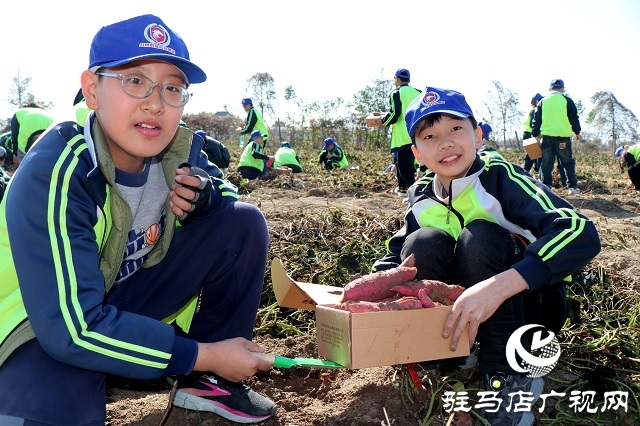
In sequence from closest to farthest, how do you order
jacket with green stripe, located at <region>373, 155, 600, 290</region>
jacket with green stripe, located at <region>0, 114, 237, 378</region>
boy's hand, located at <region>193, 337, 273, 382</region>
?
jacket with green stripe, located at <region>0, 114, 237, 378</region> < boy's hand, located at <region>193, 337, 273, 382</region> < jacket with green stripe, located at <region>373, 155, 600, 290</region>

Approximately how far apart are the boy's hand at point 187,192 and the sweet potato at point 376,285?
569mm

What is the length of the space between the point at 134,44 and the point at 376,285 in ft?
3.38

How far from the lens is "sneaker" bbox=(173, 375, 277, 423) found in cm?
186

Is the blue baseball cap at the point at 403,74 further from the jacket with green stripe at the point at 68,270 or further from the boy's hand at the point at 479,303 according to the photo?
the jacket with green stripe at the point at 68,270

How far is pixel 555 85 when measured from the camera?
349 inches

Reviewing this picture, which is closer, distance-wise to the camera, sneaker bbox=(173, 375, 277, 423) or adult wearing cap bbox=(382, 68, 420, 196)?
sneaker bbox=(173, 375, 277, 423)

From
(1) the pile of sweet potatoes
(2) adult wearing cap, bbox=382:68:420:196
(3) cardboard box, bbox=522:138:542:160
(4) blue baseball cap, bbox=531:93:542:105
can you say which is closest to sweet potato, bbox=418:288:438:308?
(1) the pile of sweet potatoes

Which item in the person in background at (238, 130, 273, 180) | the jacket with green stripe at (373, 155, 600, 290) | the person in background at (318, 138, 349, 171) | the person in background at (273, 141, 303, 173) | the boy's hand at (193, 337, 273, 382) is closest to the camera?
→ the boy's hand at (193, 337, 273, 382)

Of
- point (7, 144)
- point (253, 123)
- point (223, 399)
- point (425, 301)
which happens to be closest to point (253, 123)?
point (253, 123)

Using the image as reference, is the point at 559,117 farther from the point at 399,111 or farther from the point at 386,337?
the point at 386,337

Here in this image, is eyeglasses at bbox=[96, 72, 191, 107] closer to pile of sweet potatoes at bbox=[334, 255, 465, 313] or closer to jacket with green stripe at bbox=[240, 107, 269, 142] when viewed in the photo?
pile of sweet potatoes at bbox=[334, 255, 465, 313]

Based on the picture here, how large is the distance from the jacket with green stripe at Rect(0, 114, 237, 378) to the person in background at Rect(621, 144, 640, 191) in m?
7.24

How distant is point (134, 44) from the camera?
4.96ft

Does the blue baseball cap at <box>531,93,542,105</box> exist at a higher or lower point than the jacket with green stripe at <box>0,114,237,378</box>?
higher
